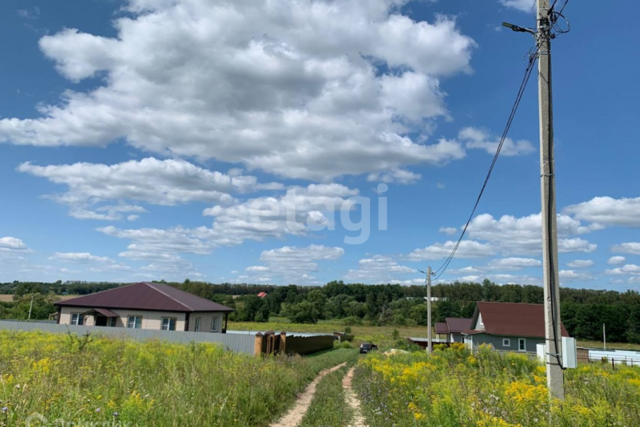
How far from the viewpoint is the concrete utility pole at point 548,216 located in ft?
19.2

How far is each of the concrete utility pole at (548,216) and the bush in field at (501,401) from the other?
429 millimetres

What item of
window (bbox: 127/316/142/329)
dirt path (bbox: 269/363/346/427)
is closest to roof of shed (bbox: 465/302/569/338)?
window (bbox: 127/316/142/329)

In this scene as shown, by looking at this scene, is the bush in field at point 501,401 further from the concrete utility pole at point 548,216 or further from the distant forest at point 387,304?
the distant forest at point 387,304

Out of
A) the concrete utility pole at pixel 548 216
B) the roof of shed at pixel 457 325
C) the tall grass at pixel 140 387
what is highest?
the concrete utility pole at pixel 548 216

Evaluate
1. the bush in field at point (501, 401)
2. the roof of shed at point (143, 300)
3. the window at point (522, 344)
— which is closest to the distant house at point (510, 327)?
the window at point (522, 344)

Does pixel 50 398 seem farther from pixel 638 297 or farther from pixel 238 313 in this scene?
pixel 638 297

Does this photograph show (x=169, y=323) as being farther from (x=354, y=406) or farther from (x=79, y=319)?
(x=354, y=406)

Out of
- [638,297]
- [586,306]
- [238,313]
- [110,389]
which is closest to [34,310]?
[238,313]

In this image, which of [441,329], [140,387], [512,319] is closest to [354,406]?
[140,387]

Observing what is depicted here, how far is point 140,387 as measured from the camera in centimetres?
654

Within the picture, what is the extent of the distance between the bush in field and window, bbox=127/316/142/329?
71.8 feet

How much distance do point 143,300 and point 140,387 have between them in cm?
2459

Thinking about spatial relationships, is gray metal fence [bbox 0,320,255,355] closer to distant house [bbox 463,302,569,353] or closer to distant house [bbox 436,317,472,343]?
distant house [bbox 463,302,569,353]

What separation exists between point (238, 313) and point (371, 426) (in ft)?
239
